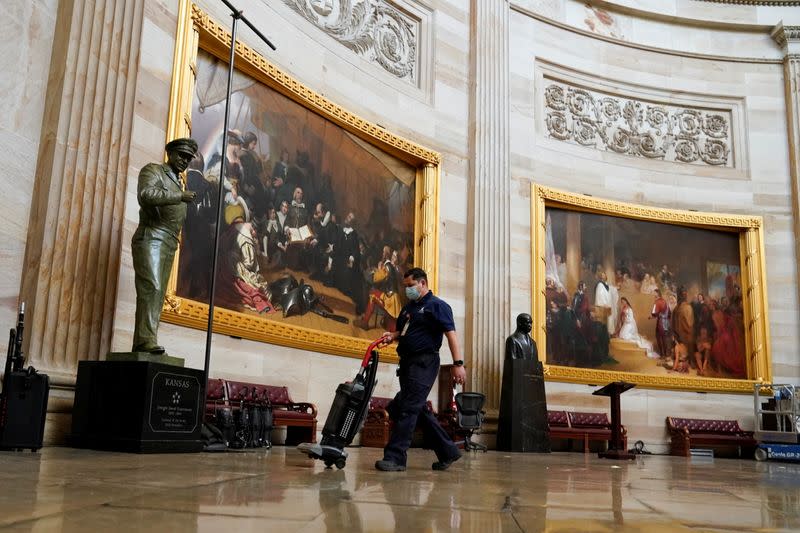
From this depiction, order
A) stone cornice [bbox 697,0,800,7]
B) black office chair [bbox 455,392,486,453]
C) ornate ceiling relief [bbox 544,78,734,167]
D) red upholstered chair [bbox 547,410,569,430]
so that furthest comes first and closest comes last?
1. stone cornice [bbox 697,0,800,7]
2. ornate ceiling relief [bbox 544,78,734,167]
3. red upholstered chair [bbox 547,410,569,430]
4. black office chair [bbox 455,392,486,453]

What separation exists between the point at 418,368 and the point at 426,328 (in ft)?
1.06

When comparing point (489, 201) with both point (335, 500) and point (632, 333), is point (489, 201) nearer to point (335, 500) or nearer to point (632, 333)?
point (632, 333)

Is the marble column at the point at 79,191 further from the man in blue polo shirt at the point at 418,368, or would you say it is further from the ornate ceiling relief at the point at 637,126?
the ornate ceiling relief at the point at 637,126

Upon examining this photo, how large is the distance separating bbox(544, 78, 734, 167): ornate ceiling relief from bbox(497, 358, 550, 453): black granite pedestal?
5906 millimetres

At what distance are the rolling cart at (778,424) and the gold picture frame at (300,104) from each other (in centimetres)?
660

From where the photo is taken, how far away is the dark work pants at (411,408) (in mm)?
5652

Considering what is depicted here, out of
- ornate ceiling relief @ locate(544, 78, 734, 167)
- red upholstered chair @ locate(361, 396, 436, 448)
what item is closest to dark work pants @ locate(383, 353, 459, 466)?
red upholstered chair @ locate(361, 396, 436, 448)

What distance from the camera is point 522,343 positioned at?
481 inches

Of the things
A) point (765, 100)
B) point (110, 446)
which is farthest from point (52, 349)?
point (765, 100)

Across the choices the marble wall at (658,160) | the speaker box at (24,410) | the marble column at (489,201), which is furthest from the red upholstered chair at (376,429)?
the speaker box at (24,410)

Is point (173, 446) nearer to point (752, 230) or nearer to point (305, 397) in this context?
point (305, 397)

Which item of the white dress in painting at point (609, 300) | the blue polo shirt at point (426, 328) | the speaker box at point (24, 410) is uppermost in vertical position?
the white dress in painting at point (609, 300)

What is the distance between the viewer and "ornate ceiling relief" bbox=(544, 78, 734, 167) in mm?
16172

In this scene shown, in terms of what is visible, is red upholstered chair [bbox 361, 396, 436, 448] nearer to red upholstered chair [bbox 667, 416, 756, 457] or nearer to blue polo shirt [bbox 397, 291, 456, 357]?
blue polo shirt [bbox 397, 291, 456, 357]
